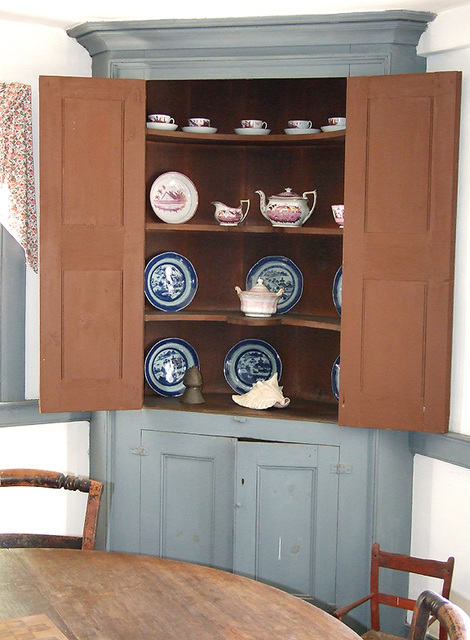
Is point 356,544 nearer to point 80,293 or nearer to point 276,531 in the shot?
point 276,531

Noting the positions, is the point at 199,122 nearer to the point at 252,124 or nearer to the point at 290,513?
the point at 252,124

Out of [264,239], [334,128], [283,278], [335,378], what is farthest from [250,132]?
[335,378]

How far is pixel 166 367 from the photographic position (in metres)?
3.73

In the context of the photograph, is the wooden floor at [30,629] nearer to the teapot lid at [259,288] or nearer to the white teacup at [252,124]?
the teapot lid at [259,288]

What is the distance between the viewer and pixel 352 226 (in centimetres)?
307

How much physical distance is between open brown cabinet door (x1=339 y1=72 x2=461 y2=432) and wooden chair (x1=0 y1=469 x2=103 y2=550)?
3.72ft

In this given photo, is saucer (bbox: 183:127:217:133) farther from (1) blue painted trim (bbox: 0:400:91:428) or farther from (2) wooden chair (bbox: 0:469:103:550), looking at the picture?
(2) wooden chair (bbox: 0:469:103:550)

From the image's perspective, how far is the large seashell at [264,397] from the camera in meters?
3.41

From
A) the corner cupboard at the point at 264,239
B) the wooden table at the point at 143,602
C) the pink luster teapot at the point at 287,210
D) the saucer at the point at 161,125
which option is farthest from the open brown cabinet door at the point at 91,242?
the wooden table at the point at 143,602

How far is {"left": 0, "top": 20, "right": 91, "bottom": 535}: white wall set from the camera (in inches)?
135

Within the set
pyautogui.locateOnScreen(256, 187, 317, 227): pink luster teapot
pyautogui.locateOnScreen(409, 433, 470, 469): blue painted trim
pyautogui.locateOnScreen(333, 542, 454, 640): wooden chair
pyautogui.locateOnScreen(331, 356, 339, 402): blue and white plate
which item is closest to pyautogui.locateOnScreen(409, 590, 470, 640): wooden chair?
pyautogui.locateOnScreen(333, 542, 454, 640): wooden chair

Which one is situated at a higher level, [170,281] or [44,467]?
[170,281]

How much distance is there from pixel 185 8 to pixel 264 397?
1541mm

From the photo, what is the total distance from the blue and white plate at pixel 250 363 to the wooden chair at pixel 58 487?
1.47 m
